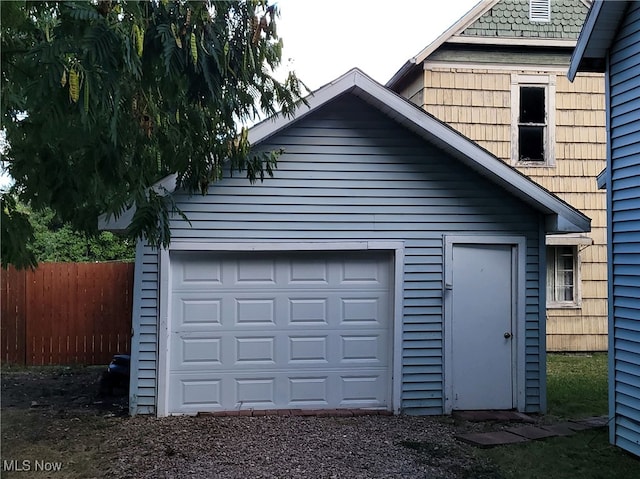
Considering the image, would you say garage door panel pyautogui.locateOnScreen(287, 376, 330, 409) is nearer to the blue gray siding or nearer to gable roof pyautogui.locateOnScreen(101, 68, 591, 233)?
the blue gray siding

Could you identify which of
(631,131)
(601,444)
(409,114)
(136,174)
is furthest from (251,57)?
(601,444)

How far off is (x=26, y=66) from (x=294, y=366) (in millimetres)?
5207

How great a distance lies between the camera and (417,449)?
6.53 meters

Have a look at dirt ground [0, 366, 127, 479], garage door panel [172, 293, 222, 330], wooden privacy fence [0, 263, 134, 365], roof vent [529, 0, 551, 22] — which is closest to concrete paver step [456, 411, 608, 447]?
garage door panel [172, 293, 222, 330]

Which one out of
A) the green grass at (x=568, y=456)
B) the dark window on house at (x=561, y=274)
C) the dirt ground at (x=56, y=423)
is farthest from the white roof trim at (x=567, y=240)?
the dirt ground at (x=56, y=423)

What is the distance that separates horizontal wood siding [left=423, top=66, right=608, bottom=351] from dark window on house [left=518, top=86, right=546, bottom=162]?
286 mm

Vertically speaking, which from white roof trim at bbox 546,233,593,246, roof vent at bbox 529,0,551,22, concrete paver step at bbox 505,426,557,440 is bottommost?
concrete paver step at bbox 505,426,557,440

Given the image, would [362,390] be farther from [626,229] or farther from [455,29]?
[455,29]

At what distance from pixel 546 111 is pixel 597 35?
5.99 meters

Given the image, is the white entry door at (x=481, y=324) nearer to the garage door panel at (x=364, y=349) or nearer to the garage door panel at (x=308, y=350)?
the garage door panel at (x=364, y=349)

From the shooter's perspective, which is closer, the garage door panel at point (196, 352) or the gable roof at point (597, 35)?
the gable roof at point (597, 35)

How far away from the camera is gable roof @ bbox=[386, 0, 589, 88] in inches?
473

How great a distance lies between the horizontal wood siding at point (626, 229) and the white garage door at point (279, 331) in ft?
9.04

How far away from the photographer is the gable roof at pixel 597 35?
6.46 m
